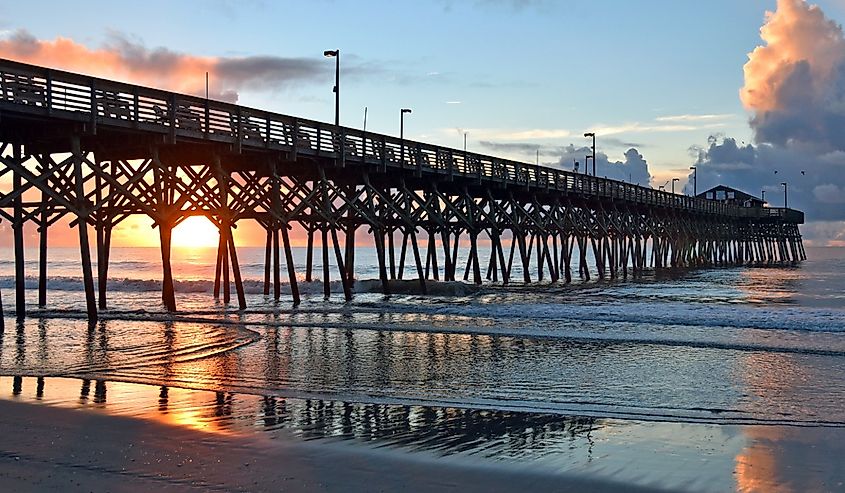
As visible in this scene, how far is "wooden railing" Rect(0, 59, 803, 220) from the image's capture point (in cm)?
1642

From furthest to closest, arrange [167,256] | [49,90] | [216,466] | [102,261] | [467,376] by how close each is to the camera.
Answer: [167,256] → [102,261] → [49,90] → [467,376] → [216,466]

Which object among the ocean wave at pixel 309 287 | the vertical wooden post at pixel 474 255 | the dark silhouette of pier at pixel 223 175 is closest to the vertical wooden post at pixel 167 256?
the dark silhouette of pier at pixel 223 175

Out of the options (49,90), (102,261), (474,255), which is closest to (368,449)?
(49,90)

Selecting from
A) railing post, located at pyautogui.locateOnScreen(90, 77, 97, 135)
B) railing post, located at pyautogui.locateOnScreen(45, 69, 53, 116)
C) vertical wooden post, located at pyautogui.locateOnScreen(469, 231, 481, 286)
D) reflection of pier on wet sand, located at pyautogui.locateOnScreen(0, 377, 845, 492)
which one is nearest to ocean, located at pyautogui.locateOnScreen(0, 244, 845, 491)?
reflection of pier on wet sand, located at pyautogui.locateOnScreen(0, 377, 845, 492)

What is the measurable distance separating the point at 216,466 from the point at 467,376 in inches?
228

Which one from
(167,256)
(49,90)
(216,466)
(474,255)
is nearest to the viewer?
(216,466)

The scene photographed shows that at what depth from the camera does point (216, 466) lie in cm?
687

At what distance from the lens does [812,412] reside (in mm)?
9688

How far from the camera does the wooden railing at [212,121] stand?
53.9ft

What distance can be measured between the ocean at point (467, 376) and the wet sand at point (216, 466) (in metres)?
0.45

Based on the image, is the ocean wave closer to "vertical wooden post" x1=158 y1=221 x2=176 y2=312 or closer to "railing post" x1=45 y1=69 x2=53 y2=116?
"vertical wooden post" x1=158 y1=221 x2=176 y2=312

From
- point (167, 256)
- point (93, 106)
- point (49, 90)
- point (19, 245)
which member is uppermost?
point (49, 90)

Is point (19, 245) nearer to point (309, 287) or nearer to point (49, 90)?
point (49, 90)

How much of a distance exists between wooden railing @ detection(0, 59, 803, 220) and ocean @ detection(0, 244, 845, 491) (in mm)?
4396
